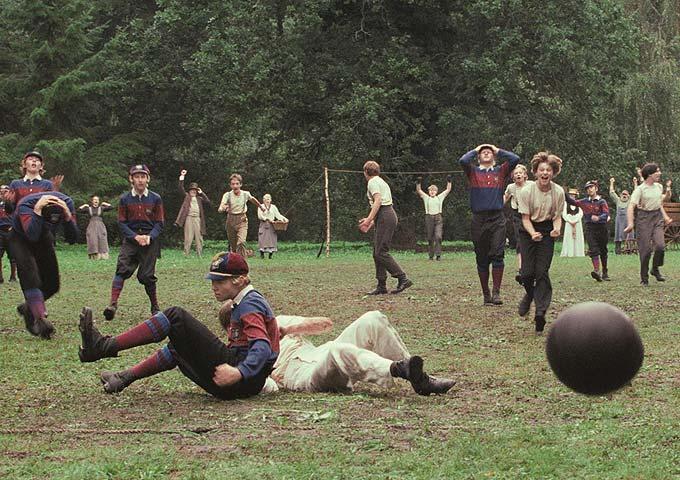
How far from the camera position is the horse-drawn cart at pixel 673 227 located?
122 feet

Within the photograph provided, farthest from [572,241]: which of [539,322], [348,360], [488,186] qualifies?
[348,360]

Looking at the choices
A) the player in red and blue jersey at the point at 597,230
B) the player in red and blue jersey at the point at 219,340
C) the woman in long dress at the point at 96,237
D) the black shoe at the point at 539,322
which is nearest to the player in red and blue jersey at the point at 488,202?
the black shoe at the point at 539,322

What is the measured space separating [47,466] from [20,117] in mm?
39407

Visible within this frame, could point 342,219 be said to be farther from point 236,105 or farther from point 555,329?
point 555,329

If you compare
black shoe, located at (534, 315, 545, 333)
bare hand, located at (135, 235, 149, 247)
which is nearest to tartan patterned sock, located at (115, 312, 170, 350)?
black shoe, located at (534, 315, 545, 333)

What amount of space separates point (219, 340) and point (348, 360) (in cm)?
94

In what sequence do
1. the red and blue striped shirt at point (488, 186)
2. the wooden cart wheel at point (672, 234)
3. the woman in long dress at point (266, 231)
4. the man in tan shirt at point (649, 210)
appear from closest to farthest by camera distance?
the red and blue striped shirt at point (488, 186) → the man in tan shirt at point (649, 210) → the woman in long dress at point (266, 231) → the wooden cart wheel at point (672, 234)

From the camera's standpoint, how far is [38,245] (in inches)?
486

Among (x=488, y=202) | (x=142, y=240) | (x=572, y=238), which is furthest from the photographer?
(x=572, y=238)

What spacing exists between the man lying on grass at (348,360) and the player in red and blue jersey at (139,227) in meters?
5.56

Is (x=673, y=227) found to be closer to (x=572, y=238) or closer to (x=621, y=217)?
(x=621, y=217)

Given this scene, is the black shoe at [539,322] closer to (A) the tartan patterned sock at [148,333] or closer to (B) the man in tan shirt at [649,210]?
(A) the tartan patterned sock at [148,333]

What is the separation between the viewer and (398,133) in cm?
3847

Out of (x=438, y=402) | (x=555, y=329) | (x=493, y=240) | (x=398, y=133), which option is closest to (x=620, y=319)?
(x=555, y=329)
